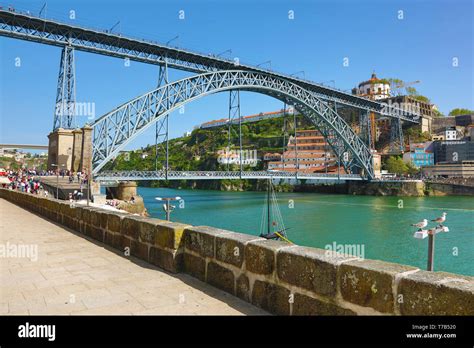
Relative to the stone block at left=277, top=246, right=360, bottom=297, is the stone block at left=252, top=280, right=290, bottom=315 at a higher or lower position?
lower

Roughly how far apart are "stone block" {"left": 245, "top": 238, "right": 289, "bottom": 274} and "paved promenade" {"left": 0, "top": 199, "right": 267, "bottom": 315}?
0.32m

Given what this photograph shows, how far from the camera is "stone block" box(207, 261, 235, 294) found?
3.41 meters

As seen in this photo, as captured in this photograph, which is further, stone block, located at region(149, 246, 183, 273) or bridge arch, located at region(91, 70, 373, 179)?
bridge arch, located at region(91, 70, 373, 179)

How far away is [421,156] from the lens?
68.1 metres

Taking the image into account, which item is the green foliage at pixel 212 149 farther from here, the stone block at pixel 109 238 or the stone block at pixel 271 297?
the stone block at pixel 271 297

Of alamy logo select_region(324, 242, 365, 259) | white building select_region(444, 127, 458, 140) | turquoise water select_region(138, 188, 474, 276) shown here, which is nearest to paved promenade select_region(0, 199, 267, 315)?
turquoise water select_region(138, 188, 474, 276)

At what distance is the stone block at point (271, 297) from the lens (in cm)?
287

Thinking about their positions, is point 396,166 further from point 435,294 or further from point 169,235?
point 435,294

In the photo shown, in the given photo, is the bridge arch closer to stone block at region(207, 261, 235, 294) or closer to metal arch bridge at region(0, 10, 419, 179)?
metal arch bridge at region(0, 10, 419, 179)

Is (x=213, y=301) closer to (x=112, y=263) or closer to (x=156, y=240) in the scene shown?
(x=156, y=240)

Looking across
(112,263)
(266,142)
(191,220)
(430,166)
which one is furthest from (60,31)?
(266,142)

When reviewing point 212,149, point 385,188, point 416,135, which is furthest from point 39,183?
point 212,149

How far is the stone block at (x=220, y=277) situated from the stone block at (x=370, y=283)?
48.0 inches
